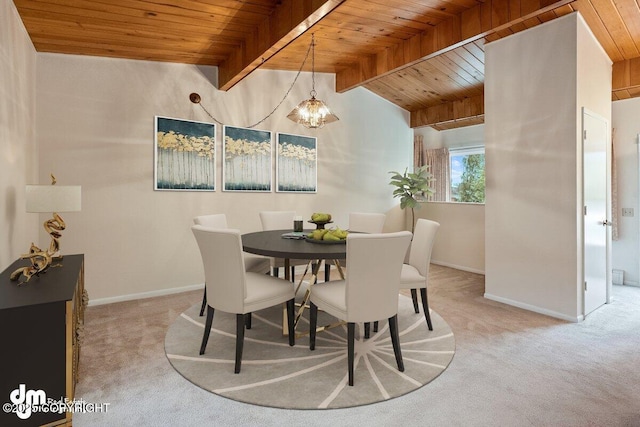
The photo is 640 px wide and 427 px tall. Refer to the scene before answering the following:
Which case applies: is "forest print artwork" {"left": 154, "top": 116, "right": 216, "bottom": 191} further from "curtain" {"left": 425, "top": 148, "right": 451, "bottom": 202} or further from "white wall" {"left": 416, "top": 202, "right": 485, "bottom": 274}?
"curtain" {"left": 425, "top": 148, "right": 451, "bottom": 202}

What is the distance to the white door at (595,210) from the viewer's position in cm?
332

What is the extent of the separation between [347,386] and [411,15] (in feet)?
10.7

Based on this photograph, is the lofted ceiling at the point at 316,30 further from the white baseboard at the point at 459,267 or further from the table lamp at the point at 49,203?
the white baseboard at the point at 459,267

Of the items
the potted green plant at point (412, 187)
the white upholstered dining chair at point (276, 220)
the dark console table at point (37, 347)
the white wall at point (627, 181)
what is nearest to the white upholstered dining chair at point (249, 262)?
the white upholstered dining chair at point (276, 220)

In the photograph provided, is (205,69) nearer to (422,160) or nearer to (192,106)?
(192,106)

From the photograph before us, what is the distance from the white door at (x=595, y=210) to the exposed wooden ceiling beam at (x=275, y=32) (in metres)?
2.63

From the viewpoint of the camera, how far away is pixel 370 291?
7.02ft

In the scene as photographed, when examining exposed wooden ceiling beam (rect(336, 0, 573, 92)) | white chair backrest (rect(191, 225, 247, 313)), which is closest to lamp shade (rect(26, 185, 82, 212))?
white chair backrest (rect(191, 225, 247, 313))

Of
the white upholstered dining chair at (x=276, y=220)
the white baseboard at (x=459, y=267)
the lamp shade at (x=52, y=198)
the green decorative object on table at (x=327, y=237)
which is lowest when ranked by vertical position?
the white baseboard at (x=459, y=267)

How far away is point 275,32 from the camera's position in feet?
9.89

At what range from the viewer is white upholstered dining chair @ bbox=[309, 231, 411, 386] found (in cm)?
204

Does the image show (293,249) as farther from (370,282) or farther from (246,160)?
(246,160)

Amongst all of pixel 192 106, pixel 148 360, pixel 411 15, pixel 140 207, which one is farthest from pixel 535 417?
pixel 192 106

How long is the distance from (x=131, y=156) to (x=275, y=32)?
2012mm
